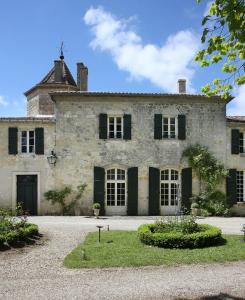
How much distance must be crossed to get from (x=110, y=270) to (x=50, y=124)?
1258 cm

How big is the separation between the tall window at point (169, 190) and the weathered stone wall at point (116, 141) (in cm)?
66

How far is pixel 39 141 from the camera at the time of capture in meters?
20.0

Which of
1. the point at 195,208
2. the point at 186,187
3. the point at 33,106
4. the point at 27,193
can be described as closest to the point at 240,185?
the point at 186,187

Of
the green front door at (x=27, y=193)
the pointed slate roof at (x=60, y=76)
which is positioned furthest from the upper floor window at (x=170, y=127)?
the pointed slate roof at (x=60, y=76)

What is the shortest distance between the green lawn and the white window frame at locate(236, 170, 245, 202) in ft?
31.9

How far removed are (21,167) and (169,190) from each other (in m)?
7.45

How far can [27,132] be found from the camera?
2023 cm

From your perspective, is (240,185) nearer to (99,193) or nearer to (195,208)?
(195,208)

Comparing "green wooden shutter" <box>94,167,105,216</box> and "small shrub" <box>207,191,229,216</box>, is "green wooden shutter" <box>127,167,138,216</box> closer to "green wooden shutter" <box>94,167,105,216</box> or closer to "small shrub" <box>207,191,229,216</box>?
"green wooden shutter" <box>94,167,105,216</box>

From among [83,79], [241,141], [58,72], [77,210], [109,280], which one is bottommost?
[109,280]

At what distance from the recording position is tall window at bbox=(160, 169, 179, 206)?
67.7 ft

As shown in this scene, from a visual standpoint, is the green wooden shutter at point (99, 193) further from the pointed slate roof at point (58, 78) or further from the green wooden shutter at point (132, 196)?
the pointed slate roof at point (58, 78)

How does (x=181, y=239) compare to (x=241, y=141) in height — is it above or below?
below

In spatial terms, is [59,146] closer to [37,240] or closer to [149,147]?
[149,147]
